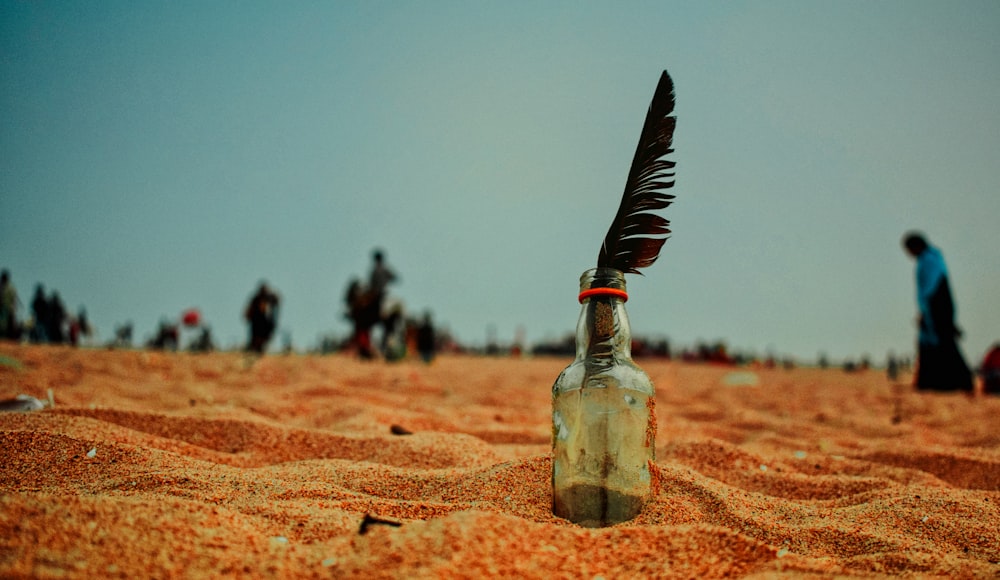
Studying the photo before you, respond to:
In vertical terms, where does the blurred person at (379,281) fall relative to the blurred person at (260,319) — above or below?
above

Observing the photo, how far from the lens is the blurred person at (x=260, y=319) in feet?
40.8

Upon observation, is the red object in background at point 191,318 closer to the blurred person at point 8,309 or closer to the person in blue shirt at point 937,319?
the blurred person at point 8,309

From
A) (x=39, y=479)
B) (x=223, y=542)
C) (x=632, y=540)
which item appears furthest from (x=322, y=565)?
(x=39, y=479)

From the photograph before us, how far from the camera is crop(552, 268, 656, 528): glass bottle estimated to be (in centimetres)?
164

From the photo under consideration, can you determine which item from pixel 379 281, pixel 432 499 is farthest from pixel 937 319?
pixel 379 281

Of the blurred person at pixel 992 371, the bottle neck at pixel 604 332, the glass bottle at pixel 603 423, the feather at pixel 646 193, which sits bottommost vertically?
the blurred person at pixel 992 371

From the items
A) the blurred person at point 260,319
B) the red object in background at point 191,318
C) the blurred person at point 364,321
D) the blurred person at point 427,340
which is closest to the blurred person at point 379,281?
the blurred person at point 364,321

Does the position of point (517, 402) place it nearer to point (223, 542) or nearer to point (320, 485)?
point (320, 485)

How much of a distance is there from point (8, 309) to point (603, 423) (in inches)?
713

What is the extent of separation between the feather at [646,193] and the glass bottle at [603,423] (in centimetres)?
27

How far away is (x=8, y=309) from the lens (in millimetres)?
15195

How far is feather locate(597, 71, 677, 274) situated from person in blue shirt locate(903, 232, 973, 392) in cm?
685

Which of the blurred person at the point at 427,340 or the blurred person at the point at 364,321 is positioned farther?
the blurred person at the point at 427,340

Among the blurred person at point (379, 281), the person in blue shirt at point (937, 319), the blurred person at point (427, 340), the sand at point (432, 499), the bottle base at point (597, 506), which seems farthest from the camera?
the blurred person at point (427, 340)
